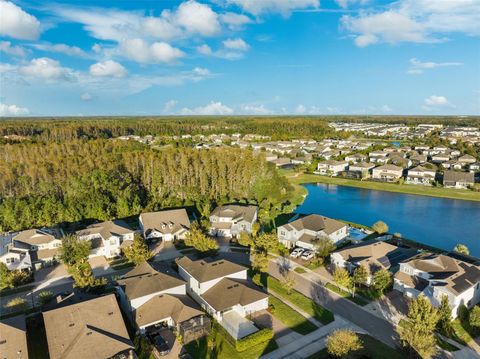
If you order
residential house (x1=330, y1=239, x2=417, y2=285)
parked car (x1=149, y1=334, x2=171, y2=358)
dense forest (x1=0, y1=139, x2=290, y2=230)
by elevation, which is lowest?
parked car (x1=149, y1=334, x2=171, y2=358)

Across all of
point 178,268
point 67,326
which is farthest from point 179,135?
point 67,326

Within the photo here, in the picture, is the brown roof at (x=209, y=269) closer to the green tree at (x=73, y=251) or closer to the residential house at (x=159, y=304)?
the residential house at (x=159, y=304)

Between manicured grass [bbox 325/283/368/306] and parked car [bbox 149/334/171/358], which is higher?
parked car [bbox 149/334/171/358]

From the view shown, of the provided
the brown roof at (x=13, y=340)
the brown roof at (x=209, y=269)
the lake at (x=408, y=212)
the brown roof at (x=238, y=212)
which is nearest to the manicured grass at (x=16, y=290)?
the brown roof at (x=13, y=340)

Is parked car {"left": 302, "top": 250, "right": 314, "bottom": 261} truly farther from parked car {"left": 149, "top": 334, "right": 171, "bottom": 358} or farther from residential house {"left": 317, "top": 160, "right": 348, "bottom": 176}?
residential house {"left": 317, "top": 160, "right": 348, "bottom": 176}

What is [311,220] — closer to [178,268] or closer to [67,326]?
[178,268]

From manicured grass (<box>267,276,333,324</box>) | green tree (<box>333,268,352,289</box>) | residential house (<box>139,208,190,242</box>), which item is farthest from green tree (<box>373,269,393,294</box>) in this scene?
residential house (<box>139,208,190,242</box>)
